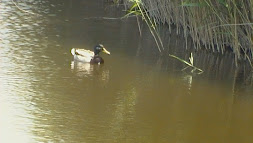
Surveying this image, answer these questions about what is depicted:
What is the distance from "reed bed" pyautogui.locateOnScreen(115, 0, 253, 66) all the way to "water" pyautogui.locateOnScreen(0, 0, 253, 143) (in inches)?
12.1

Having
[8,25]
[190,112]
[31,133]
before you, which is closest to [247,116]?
[190,112]

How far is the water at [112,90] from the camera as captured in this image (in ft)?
24.2

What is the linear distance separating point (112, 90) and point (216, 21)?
2.94m

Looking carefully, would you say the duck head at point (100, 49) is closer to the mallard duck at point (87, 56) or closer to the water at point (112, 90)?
the mallard duck at point (87, 56)

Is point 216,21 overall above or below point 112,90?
above

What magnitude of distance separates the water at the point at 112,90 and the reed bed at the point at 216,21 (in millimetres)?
306

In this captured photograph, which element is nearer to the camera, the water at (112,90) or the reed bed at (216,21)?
the water at (112,90)

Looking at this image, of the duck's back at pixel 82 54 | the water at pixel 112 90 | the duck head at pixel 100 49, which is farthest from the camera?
the duck head at pixel 100 49

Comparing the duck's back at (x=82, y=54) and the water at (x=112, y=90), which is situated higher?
the duck's back at (x=82, y=54)

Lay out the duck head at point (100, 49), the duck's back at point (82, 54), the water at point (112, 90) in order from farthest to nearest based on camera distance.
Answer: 1. the duck head at point (100, 49)
2. the duck's back at point (82, 54)
3. the water at point (112, 90)

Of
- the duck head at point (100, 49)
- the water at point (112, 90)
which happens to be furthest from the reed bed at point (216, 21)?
the duck head at point (100, 49)

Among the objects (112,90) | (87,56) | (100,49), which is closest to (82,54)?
(87,56)

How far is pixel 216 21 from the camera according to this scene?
10984 millimetres

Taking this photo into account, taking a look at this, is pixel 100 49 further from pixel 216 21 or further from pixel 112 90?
pixel 216 21
